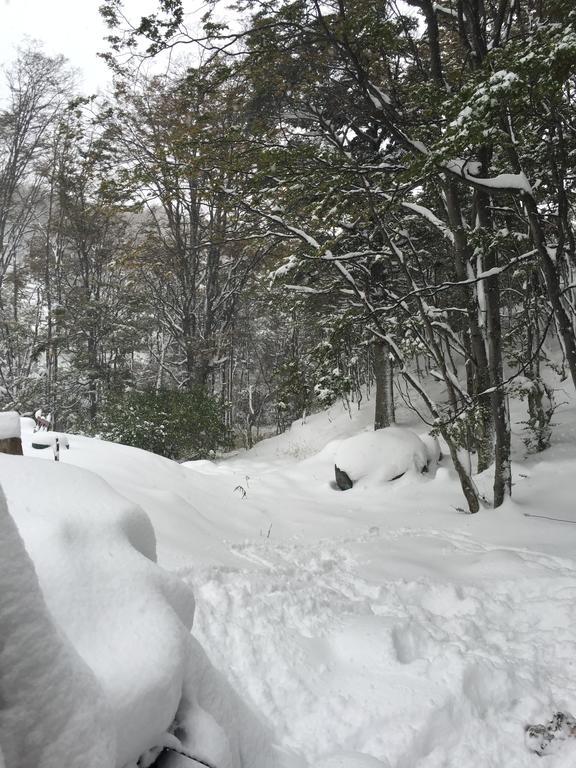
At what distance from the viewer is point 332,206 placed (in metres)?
5.77

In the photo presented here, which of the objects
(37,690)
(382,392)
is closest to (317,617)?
(37,690)

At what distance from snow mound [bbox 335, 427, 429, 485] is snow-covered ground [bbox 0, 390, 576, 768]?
8.61ft

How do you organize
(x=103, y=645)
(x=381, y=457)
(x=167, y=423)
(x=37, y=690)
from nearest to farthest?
(x=37, y=690)
(x=103, y=645)
(x=381, y=457)
(x=167, y=423)

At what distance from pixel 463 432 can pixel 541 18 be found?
417 cm

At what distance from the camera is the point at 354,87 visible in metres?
5.63

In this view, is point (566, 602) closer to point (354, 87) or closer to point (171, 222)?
point (354, 87)

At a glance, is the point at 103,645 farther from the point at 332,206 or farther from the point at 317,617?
the point at 332,206

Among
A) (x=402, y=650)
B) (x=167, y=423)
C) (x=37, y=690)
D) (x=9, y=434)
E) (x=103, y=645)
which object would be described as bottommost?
(x=402, y=650)

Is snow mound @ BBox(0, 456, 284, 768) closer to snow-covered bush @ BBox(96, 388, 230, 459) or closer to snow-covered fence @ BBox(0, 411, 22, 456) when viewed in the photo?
snow-covered fence @ BBox(0, 411, 22, 456)

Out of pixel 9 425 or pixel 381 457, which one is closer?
pixel 9 425

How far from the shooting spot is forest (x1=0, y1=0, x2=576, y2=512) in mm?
4305

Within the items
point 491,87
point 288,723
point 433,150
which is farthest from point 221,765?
point 433,150

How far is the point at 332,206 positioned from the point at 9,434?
4.50m

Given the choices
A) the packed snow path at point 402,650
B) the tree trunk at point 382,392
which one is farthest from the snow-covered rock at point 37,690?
the tree trunk at point 382,392
